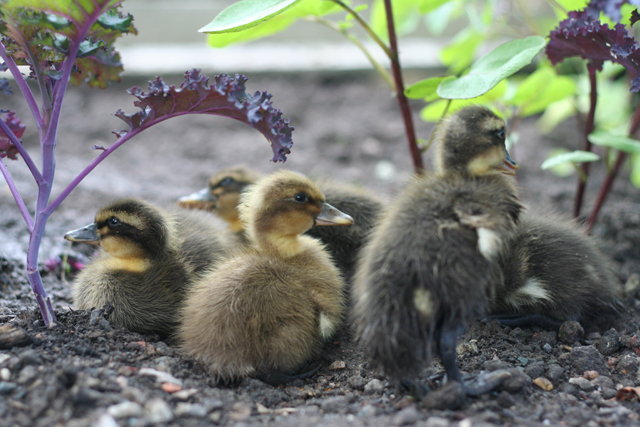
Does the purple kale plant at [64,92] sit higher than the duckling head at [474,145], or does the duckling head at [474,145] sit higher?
the purple kale plant at [64,92]

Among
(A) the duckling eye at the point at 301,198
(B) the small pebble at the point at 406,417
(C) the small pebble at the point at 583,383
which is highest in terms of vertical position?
(A) the duckling eye at the point at 301,198

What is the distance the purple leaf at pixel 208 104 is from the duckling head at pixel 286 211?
398 mm

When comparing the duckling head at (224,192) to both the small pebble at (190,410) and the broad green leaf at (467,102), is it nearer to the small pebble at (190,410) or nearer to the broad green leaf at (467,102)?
the broad green leaf at (467,102)

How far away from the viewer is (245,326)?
2041 millimetres

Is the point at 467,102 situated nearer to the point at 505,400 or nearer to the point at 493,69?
the point at 493,69

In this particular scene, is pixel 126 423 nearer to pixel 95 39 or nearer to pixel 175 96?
pixel 175 96

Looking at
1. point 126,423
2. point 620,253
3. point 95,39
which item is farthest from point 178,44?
point 126,423

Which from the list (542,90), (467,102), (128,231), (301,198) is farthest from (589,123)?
(128,231)

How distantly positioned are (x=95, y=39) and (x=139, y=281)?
1.05 metres

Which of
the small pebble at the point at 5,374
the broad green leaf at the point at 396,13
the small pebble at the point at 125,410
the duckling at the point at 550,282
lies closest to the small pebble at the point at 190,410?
the small pebble at the point at 125,410

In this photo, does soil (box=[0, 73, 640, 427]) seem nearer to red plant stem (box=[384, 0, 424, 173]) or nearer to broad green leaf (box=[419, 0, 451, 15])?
red plant stem (box=[384, 0, 424, 173])

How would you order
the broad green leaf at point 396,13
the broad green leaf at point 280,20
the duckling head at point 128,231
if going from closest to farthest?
the duckling head at point 128,231 < the broad green leaf at point 280,20 < the broad green leaf at point 396,13

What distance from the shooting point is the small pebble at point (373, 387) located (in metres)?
1.95

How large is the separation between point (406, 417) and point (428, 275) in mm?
435
